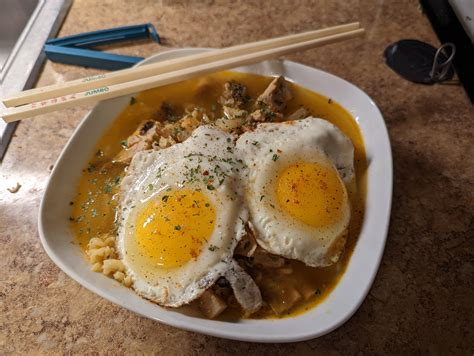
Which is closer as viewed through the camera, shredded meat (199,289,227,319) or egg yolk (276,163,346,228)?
shredded meat (199,289,227,319)

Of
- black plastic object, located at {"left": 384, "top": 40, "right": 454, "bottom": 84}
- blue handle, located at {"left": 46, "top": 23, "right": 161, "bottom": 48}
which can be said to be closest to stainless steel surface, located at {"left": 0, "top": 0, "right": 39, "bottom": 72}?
blue handle, located at {"left": 46, "top": 23, "right": 161, "bottom": 48}

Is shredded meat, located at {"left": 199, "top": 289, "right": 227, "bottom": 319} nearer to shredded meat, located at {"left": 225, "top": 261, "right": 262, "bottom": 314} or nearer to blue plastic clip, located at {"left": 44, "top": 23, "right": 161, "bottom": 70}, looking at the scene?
shredded meat, located at {"left": 225, "top": 261, "right": 262, "bottom": 314}

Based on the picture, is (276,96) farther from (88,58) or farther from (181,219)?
(88,58)

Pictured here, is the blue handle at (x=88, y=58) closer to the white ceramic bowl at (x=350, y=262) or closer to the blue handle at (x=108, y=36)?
the blue handle at (x=108, y=36)

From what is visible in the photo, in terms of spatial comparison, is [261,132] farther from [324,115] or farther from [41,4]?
[41,4]

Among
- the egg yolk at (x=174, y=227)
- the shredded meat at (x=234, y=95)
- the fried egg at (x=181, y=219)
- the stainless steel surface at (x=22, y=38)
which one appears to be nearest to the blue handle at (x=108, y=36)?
the stainless steel surface at (x=22, y=38)

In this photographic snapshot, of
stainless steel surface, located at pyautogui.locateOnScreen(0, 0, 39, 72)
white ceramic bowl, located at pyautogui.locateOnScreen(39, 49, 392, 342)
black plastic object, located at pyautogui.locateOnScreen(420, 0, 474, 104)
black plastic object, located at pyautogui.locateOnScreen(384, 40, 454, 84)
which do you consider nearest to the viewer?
white ceramic bowl, located at pyautogui.locateOnScreen(39, 49, 392, 342)
